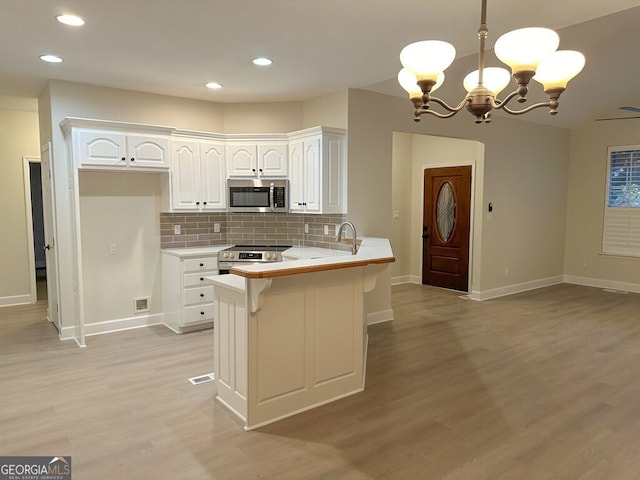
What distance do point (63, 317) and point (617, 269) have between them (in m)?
8.36

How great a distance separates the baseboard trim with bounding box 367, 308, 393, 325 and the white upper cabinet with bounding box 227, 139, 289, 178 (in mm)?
2025

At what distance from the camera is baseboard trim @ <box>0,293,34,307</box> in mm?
6242

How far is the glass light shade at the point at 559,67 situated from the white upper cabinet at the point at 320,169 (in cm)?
274

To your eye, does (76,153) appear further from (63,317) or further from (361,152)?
(361,152)

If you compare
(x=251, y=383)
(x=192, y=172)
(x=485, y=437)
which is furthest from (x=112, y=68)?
(x=485, y=437)

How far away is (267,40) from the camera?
3.55 metres

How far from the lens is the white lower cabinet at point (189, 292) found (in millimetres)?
4938

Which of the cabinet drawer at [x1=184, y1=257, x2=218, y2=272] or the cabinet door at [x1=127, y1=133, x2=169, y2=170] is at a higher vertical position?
the cabinet door at [x1=127, y1=133, x2=169, y2=170]

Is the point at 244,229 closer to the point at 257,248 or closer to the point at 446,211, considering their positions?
the point at 257,248

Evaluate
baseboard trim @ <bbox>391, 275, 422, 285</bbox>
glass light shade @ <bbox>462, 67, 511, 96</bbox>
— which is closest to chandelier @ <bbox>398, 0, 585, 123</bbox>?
glass light shade @ <bbox>462, 67, 511, 96</bbox>

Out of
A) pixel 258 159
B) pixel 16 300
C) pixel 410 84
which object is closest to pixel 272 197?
pixel 258 159

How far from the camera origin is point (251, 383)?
2857mm

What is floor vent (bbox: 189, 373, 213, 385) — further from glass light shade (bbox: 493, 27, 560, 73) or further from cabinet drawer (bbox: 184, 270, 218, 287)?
glass light shade (bbox: 493, 27, 560, 73)

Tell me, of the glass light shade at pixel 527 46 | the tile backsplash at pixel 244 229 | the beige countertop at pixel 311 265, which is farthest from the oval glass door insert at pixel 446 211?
the glass light shade at pixel 527 46
